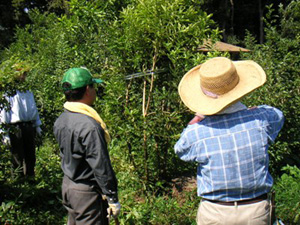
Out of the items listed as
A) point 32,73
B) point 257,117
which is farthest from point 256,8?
point 257,117

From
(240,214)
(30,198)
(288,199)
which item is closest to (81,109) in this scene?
(240,214)

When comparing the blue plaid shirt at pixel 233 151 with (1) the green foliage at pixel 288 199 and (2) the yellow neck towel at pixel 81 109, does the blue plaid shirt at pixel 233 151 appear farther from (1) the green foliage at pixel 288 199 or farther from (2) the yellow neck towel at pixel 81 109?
(1) the green foliage at pixel 288 199

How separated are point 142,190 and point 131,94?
124cm

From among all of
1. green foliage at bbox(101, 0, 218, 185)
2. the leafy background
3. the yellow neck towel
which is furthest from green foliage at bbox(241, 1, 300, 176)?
the yellow neck towel

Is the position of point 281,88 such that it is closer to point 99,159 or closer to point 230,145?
point 230,145

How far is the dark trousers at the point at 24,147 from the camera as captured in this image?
5.13m

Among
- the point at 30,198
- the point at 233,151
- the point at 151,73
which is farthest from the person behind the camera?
the point at 30,198

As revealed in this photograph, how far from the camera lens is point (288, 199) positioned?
154 inches

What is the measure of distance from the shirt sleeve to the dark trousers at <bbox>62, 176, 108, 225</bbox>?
0.14 meters

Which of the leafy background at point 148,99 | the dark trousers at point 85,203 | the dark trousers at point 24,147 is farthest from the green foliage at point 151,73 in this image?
the dark trousers at point 24,147

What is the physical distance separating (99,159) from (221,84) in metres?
1.09

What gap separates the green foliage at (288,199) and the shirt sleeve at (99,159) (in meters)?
2.18

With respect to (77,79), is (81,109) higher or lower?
lower

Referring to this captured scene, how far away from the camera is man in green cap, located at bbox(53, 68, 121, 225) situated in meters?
2.58
